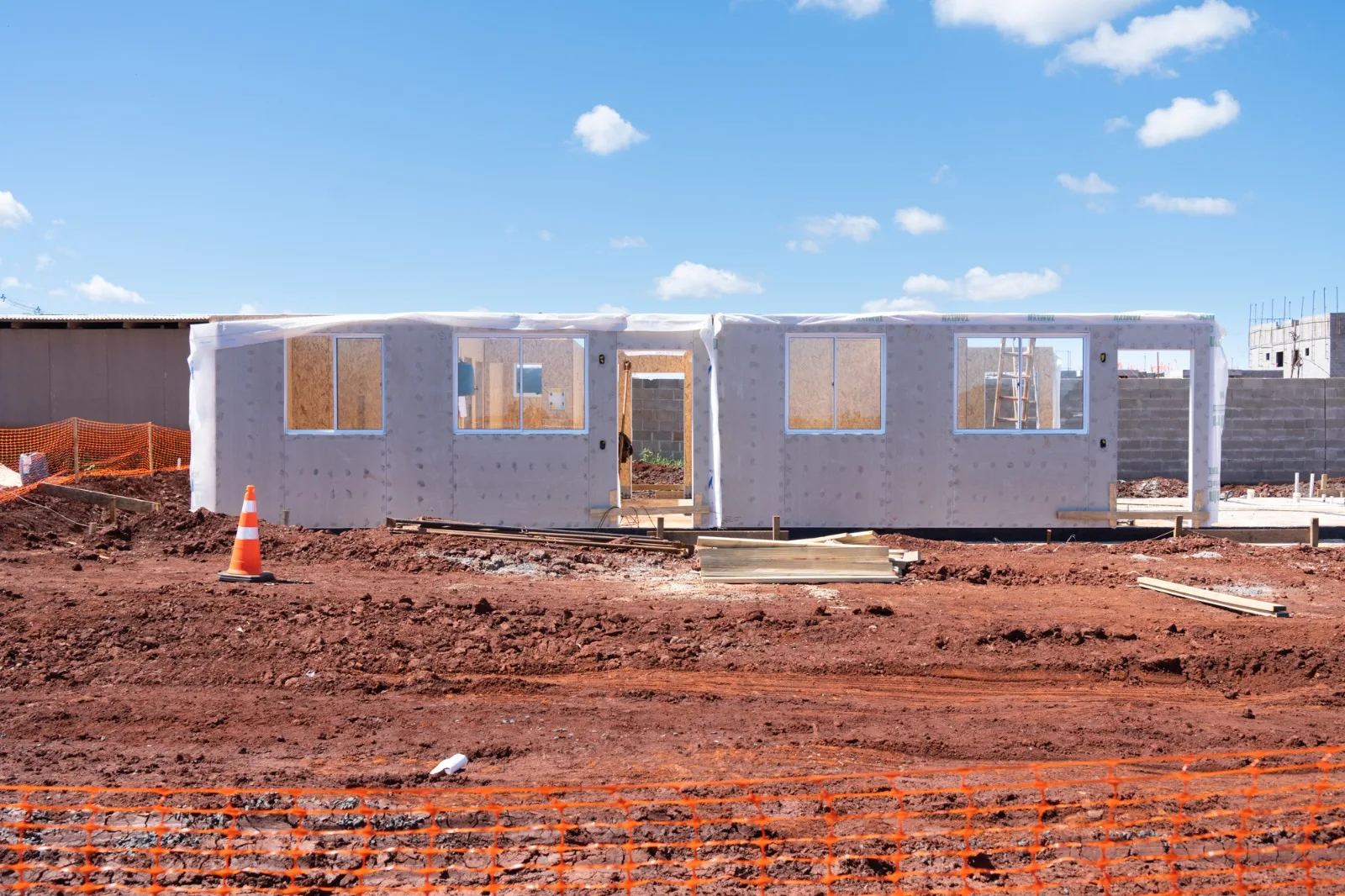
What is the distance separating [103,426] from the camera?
23.8 metres

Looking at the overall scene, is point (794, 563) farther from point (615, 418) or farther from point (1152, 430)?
point (1152, 430)

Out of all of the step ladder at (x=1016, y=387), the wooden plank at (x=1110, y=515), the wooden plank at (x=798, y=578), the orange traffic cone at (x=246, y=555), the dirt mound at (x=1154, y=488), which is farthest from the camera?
the dirt mound at (x=1154, y=488)

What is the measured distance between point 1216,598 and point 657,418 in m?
13.9

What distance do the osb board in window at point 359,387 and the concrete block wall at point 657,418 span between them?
8871mm

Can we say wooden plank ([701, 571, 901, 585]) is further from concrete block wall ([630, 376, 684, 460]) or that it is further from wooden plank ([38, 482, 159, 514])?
concrete block wall ([630, 376, 684, 460])

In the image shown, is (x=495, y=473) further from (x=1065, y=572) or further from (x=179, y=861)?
(x=179, y=861)

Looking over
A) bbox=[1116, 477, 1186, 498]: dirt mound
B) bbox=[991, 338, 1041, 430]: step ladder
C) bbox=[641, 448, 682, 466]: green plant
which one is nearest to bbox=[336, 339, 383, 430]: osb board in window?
bbox=[991, 338, 1041, 430]: step ladder

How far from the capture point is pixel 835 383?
1359 centimetres

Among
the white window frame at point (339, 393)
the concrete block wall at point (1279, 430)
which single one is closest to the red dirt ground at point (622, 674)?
the white window frame at point (339, 393)

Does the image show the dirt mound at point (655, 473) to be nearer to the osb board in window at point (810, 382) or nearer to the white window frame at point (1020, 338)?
the osb board in window at point (810, 382)

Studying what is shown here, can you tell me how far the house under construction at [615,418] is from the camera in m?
13.5

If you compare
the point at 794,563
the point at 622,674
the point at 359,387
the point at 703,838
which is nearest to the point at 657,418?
the point at 359,387

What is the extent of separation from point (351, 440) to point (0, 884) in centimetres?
976

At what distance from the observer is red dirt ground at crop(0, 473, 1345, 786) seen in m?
5.57
